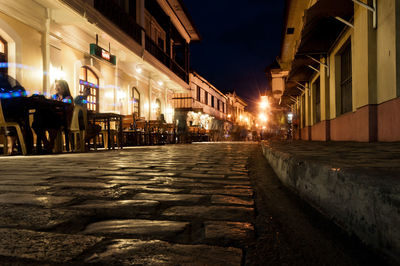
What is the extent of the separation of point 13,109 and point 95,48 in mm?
5110

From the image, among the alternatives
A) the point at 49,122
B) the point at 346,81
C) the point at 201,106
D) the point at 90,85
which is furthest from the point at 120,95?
the point at 201,106

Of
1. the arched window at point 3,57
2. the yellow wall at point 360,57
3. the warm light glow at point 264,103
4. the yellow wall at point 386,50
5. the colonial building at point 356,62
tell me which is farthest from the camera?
the warm light glow at point 264,103

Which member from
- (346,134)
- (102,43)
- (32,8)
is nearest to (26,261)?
(346,134)

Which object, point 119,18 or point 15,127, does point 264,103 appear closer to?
point 119,18

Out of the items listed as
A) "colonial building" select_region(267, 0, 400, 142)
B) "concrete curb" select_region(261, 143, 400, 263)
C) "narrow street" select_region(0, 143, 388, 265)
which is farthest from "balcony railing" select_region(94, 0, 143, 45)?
"concrete curb" select_region(261, 143, 400, 263)

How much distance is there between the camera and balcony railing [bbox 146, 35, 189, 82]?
48.0 feet

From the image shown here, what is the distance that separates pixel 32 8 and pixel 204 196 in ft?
30.3

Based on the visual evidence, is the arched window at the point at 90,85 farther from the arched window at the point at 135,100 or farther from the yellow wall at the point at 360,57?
the yellow wall at the point at 360,57

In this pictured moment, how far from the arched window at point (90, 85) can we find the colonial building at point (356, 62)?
835 centimetres

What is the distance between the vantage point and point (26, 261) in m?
0.91

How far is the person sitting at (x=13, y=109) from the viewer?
627cm

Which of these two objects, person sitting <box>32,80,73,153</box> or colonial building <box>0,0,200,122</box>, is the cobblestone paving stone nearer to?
person sitting <box>32,80,73,153</box>

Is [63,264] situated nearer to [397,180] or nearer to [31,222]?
[31,222]

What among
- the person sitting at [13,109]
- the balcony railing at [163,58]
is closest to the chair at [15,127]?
the person sitting at [13,109]
